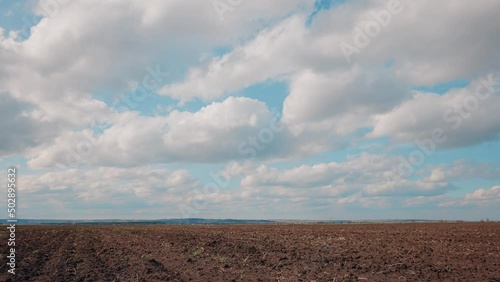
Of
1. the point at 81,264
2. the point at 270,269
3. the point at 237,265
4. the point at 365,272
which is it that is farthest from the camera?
the point at 81,264

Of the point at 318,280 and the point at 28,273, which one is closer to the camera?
the point at 318,280

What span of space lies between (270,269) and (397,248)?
11.4 metres

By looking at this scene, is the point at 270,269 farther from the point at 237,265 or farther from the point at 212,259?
the point at 212,259

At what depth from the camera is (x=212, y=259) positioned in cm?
2312

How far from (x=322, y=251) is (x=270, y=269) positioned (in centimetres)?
690

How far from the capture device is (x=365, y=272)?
1838cm

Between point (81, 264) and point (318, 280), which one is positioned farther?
point (81, 264)

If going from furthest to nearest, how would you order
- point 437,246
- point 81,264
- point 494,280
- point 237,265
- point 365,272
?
point 437,246, point 81,264, point 237,265, point 365,272, point 494,280

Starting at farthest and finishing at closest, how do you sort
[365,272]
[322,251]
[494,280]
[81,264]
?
[322,251]
[81,264]
[365,272]
[494,280]

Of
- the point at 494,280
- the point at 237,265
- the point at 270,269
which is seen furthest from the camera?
the point at 237,265

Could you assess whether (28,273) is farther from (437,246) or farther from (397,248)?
(437,246)

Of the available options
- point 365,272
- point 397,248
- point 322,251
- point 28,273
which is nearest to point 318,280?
point 365,272

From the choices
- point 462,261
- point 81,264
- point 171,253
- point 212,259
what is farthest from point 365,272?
point 81,264

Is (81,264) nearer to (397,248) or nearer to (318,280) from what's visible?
(318,280)
